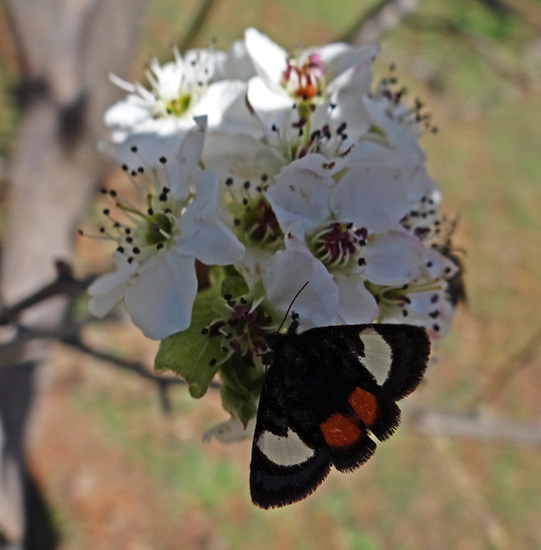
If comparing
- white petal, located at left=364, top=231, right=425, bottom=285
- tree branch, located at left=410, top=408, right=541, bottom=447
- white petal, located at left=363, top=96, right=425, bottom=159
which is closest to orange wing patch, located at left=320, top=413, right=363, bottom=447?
white petal, located at left=364, top=231, right=425, bottom=285

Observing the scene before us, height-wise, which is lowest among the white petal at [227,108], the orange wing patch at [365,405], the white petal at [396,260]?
the orange wing patch at [365,405]

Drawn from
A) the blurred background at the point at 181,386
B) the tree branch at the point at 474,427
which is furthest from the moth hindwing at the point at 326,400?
the tree branch at the point at 474,427

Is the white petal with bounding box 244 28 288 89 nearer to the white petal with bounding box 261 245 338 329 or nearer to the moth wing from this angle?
the white petal with bounding box 261 245 338 329

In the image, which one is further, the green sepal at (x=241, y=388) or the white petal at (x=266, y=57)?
Result: the white petal at (x=266, y=57)

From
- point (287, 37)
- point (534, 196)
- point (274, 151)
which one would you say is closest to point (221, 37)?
point (287, 37)

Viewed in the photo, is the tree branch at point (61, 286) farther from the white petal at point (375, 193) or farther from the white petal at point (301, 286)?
the white petal at point (375, 193)

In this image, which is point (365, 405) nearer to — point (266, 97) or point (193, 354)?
point (193, 354)
